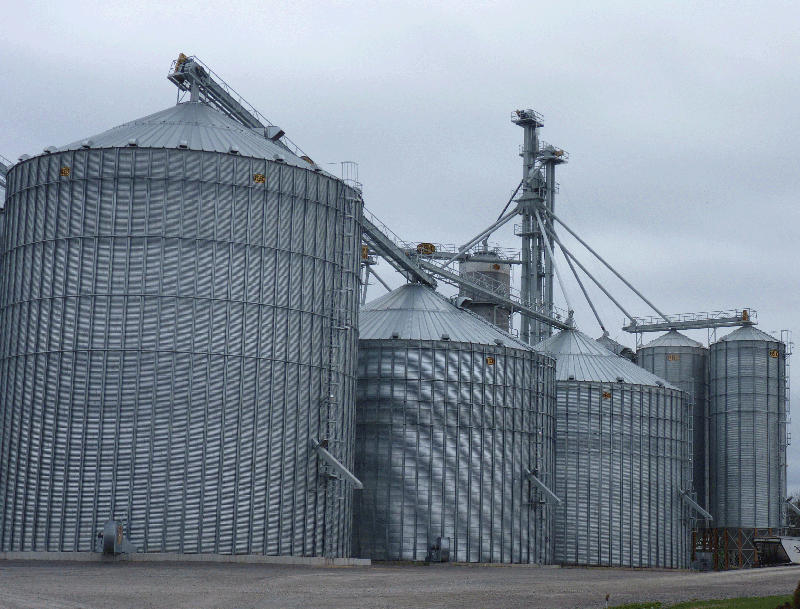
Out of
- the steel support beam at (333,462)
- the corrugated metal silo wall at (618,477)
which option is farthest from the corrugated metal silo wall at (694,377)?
the steel support beam at (333,462)

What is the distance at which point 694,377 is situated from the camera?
341ft

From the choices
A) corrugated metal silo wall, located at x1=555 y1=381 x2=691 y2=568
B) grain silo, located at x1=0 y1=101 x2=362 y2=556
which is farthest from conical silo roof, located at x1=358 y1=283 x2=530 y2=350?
grain silo, located at x1=0 y1=101 x2=362 y2=556

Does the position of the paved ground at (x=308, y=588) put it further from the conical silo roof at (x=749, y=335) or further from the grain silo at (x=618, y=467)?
the conical silo roof at (x=749, y=335)

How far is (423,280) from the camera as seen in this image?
83.7 meters

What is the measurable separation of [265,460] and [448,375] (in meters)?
16.7

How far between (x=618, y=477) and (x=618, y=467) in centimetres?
70

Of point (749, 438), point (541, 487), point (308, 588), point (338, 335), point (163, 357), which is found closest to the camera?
point (308, 588)

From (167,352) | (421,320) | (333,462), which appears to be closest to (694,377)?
(421,320)

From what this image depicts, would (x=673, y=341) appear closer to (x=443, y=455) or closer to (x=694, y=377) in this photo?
(x=694, y=377)

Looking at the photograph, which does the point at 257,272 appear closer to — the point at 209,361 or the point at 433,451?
the point at 209,361

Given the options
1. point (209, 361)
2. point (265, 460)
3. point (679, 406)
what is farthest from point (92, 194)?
point (679, 406)

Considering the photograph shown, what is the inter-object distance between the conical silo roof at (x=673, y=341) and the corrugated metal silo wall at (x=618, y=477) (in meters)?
16.6

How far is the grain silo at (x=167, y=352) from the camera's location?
190 ft

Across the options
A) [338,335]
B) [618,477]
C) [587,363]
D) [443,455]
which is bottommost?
[618,477]
